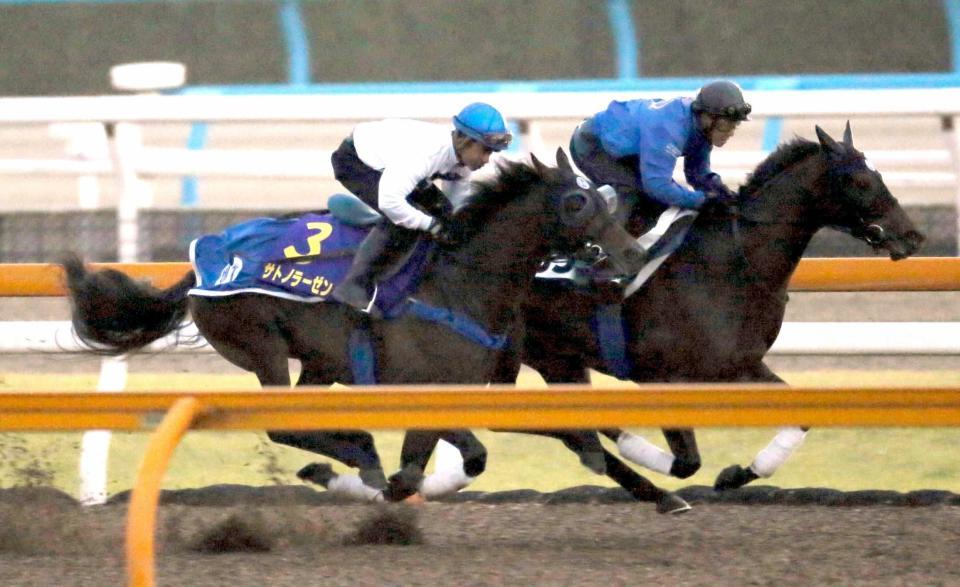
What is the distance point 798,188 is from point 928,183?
78.9 inches

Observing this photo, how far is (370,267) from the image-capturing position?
4820 millimetres

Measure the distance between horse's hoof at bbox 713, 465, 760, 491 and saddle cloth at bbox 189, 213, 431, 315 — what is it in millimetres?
1046

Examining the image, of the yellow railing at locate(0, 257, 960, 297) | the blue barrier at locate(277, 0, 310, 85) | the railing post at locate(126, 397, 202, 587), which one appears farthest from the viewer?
the blue barrier at locate(277, 0, 310, 85)

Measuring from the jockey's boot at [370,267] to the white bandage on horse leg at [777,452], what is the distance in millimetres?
1151

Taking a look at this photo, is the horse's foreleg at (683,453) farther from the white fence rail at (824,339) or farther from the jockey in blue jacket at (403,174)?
the jockey in blue jacket at (403,174)

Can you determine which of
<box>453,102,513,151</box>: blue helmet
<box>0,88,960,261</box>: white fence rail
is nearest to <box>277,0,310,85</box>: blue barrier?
<box>0,88,960,261</box>: white fence rail

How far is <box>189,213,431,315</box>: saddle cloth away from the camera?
4871 mm

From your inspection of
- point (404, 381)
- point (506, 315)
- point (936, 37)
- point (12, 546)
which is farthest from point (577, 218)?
point (936, 37)

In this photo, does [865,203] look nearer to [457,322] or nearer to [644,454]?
[644,454]

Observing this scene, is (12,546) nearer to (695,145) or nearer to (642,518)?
(642,518)

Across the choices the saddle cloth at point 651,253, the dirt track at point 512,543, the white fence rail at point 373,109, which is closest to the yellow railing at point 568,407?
the dirt track at point 512,543

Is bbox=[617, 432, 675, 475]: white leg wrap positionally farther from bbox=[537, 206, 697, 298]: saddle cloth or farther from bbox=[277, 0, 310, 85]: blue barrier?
bbox=[277, 0, 310, 85]: blue barrier

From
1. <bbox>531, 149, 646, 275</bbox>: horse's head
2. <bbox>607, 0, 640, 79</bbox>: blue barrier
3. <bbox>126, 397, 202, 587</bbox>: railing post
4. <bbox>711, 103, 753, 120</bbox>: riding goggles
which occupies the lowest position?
<bbox>126, 397, 202, 587</bbox>: railing post

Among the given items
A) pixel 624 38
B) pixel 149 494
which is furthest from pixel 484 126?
pixel 624 38
